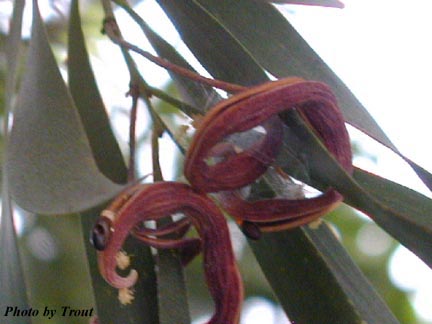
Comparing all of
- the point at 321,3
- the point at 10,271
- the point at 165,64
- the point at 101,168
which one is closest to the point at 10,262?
the point at 10,271

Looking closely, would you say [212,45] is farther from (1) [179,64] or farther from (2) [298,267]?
(2) [298,267]

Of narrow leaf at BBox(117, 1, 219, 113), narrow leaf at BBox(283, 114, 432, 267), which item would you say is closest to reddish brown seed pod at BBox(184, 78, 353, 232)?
narrow leaf at BBox(283, 114, 432, 267)

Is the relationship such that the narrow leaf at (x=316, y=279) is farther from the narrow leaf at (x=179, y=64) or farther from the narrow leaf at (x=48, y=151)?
the narrow leaf at (x=48, y=151)

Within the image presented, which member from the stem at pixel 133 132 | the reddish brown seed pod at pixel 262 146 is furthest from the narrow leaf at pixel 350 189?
the stem at pixel 133 132

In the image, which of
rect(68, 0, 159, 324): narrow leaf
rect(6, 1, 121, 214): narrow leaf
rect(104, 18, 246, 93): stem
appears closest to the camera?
rect(6, 1, 121, 214): narrow leaf

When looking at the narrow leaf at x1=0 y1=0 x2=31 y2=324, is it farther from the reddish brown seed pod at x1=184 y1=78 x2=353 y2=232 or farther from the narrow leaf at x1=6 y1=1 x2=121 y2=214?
the reddish brown seed pod at x1=184 y1=78 x2=353 y2=232
